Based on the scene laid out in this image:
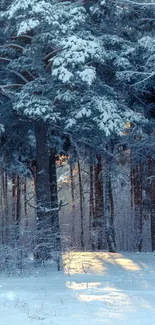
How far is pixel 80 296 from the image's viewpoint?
34.2 ft

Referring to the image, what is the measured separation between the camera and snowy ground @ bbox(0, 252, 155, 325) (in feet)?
26.2

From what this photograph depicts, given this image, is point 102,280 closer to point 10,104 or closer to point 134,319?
point 134,319

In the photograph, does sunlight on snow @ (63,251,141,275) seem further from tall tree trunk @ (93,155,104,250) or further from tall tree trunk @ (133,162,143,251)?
tall tree trunk @ (133,162,143,251)

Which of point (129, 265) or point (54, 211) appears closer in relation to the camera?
point (54, 211)

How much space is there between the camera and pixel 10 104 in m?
17.1

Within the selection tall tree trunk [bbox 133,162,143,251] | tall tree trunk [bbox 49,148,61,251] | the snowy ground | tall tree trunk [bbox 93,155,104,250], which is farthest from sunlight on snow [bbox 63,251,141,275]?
tall tree trunk [bbox 133,162,143,251]

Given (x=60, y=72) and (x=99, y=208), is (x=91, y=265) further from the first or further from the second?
(x=99, y=208)

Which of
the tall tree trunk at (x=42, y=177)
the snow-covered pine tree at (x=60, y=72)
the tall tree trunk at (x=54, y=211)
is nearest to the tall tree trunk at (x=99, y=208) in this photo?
the tall tree trunk at (x=54, y=211)

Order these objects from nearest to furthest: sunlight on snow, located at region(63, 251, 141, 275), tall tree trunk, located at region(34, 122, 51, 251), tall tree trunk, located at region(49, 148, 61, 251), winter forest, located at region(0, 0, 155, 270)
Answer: winter forest, located at region(0, 0, 155, 270), tall tree trunk, located at region(49, 148, 61, 251), sunlight on snow, located at region(63, 251, 141, 275), tall tree trunk, located at region(34, 122, 51, 251)

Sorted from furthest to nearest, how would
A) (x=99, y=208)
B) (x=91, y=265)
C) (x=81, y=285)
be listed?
(x=99, y=208)
(x=91, y=265)
(x=81, y=285)

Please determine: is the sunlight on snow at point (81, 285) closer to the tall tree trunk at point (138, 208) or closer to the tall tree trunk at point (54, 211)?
the tall tree trunk at point (54, 211)

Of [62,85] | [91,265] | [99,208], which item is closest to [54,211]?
[91,265]

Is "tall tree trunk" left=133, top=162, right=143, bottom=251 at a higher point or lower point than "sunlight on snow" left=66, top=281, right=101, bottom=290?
higher

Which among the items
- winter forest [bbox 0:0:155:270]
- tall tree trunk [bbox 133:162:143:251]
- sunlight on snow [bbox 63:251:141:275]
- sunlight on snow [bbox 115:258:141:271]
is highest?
winter forest [bbox 0:0:155:270]
